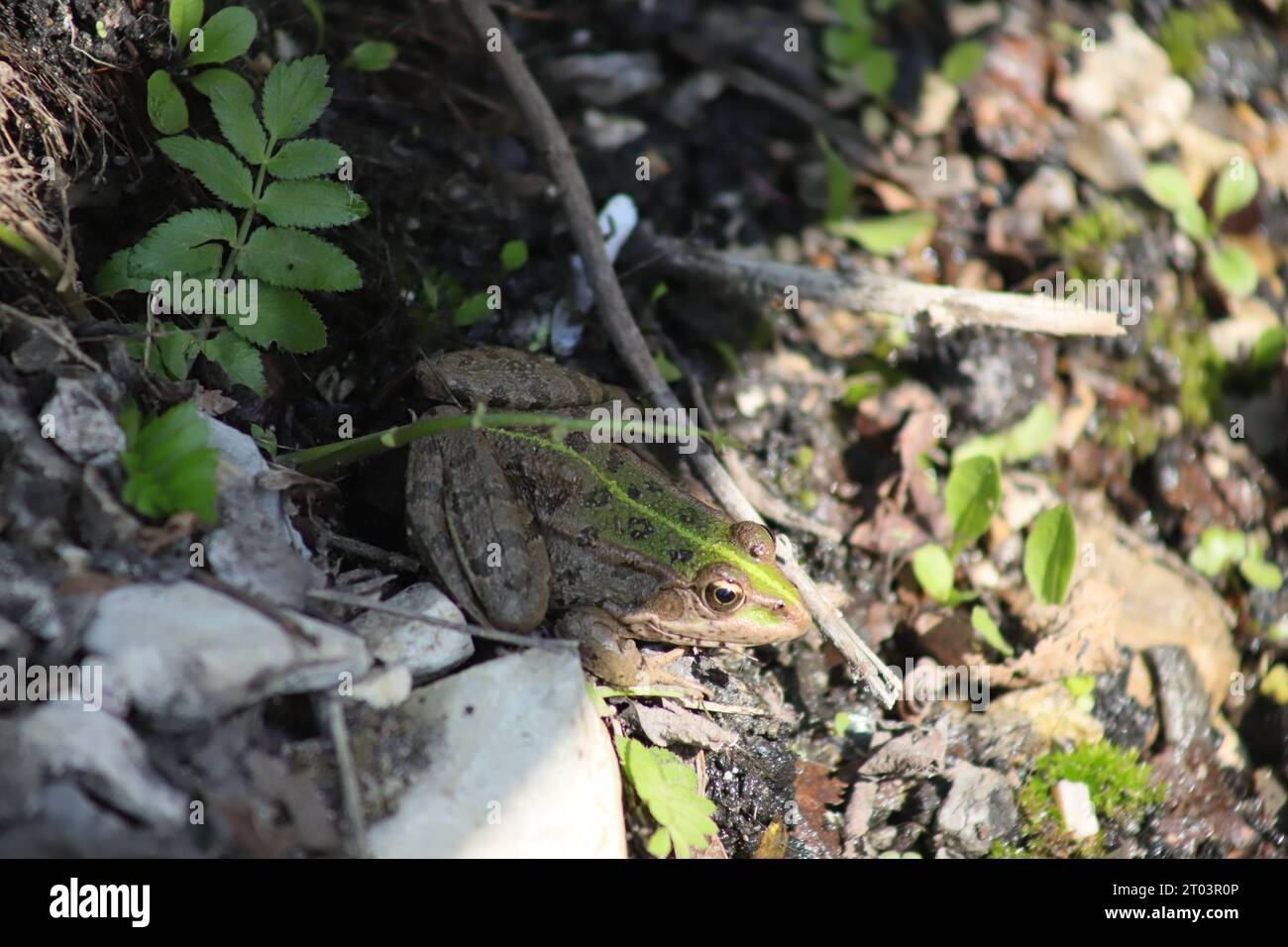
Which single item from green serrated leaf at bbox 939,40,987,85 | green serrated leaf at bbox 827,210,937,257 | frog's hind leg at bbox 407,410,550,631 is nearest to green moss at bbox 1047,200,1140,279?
green serrated leaf at bbox 827,210,937,257

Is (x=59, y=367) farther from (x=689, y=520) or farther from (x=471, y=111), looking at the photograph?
(x=471, y=111)

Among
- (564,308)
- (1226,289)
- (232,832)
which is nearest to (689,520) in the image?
(564,308)

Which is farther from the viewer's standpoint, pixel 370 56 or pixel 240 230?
pixel 370 56

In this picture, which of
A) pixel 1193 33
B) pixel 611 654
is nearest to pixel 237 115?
pixel 611 654

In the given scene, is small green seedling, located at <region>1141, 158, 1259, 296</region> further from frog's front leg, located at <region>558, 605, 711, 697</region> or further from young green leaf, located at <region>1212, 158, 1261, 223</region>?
frog's front leg, located at <region>558, 605, 711, 697</region>

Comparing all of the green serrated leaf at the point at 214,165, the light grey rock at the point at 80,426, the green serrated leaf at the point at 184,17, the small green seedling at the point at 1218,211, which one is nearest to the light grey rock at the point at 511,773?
the light grey rock at the point at 80,426

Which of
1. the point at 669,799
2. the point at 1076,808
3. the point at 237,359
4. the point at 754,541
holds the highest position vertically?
the point at 237,359

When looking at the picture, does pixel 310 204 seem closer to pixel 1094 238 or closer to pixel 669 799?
pixel 669 799
